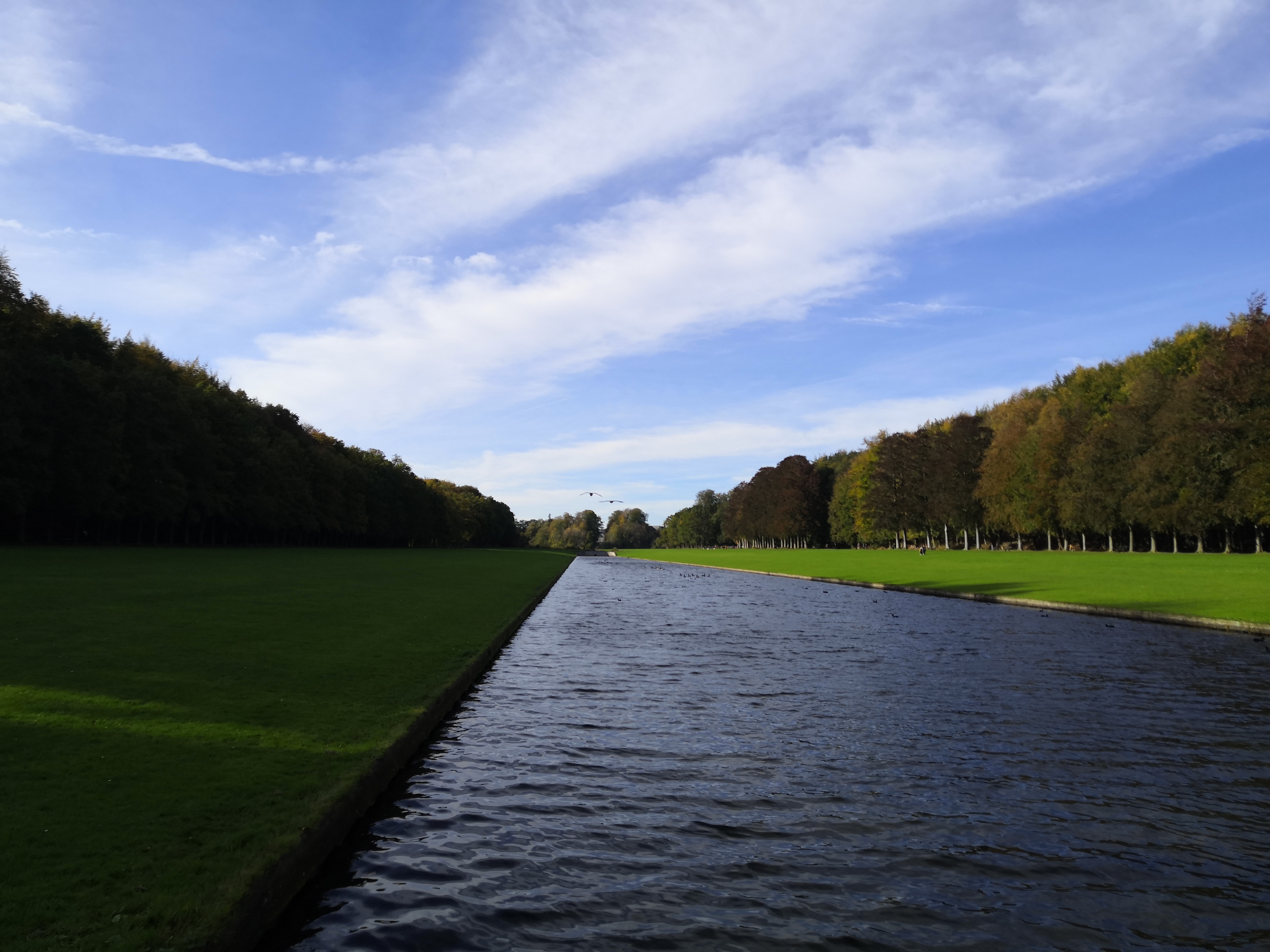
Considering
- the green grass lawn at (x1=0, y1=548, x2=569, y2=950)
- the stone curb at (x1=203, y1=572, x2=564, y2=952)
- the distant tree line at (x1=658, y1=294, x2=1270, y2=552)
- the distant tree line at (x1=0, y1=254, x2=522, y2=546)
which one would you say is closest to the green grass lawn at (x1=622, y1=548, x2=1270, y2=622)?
the distant tree line at (x1=658, y1=294, x2=1270, y2=552)

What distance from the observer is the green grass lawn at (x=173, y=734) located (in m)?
5.83

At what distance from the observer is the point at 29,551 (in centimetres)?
4453

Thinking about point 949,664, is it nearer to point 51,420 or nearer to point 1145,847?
point 1145,847

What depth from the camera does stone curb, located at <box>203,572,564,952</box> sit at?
5798 millimetres

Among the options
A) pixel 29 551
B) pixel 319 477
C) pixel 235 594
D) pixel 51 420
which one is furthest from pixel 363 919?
pixel 319 477

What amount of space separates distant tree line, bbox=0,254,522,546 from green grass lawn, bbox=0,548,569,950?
36.3 metres

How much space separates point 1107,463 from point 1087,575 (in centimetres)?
3434

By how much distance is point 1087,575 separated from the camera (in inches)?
1722

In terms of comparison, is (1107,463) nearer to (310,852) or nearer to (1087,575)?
(1087,575)

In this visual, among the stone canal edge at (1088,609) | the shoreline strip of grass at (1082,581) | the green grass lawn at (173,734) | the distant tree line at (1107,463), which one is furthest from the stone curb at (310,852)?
the distant tree line at (1107,463)

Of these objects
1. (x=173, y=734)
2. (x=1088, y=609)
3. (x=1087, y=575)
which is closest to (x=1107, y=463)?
(x=1087, y=575)

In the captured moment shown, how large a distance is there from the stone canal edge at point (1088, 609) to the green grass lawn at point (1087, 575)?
0.38 meters

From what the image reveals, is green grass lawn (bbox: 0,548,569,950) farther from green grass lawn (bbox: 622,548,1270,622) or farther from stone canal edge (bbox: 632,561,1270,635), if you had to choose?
green grass lawn (bbox: 622,548,1270,622)

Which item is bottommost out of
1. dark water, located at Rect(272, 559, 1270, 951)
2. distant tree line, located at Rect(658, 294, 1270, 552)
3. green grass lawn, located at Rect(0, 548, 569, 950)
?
dark water, located at Rect(272, 559, 1270, 951)
